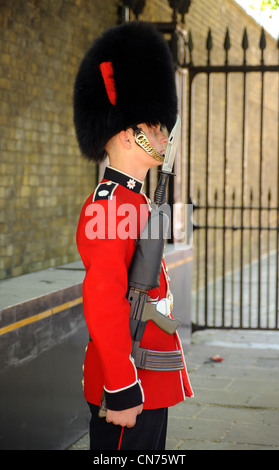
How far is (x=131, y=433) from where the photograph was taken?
257cm

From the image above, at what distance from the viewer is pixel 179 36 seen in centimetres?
688

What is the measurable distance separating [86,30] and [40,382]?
10.4 ft

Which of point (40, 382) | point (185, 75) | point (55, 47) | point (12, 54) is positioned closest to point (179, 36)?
point (185, 75)

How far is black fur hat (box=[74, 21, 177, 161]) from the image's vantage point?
272 cm

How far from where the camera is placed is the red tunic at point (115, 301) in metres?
2.41

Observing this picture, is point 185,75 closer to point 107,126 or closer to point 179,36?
point 179,36

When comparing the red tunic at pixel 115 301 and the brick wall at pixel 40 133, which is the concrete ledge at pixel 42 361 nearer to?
the brick wall at pixel 40 133

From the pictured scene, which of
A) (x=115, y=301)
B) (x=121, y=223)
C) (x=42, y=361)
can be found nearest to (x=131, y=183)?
(x=121, y=223)

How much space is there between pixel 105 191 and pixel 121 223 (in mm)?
171

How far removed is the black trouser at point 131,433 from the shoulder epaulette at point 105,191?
77cm

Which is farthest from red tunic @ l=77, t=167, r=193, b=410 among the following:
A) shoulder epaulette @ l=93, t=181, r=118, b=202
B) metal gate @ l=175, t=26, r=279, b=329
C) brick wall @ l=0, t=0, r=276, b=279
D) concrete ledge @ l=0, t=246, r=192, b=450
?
metal gate @ l=175, t=26, r=279, b=329

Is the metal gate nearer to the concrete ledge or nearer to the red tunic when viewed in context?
the concrete ledge

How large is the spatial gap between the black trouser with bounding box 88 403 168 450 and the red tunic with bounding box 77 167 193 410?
0.15 feet

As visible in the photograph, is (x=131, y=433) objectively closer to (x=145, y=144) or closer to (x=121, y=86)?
(x=145, y=144)
